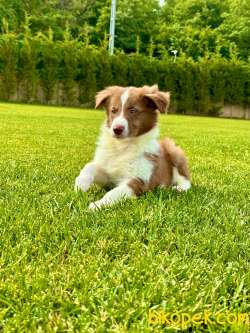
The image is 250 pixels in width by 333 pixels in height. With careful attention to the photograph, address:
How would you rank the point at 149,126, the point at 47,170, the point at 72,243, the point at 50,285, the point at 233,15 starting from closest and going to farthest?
the point at 50,285, the point at 72,243, the point at 149,126, the point at 47,170, the point at 233,15

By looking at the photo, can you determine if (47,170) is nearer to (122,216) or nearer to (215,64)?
(122,216)

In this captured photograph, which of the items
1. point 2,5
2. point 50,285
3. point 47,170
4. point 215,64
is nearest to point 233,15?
point 215,64

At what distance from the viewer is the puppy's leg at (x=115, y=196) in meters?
2.96

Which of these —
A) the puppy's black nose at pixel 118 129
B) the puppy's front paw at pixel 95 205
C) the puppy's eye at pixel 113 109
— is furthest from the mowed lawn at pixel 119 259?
the puppy's eye at pixel 113 109

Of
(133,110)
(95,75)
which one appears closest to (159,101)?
(133,110)

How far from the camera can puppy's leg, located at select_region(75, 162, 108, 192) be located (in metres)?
3.47

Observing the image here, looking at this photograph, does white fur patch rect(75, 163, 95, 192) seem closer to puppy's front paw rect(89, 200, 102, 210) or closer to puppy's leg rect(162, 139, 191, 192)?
puppy's front paw rect(89, 200, 102, 210)

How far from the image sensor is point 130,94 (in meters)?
3.69

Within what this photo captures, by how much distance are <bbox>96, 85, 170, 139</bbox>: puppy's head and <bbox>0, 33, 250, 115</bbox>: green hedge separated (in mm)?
19117

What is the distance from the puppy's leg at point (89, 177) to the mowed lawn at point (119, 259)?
0.08m

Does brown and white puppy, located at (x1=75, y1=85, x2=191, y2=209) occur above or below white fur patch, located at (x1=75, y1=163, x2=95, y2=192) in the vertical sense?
above

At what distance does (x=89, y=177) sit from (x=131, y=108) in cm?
62

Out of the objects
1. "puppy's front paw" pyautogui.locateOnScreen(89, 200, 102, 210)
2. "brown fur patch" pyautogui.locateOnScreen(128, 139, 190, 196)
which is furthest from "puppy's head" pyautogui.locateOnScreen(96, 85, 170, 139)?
"puppy's front paw" pyautogui.locateOnScreen(89, 200, 102, 210)

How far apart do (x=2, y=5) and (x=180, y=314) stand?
1330 inches
